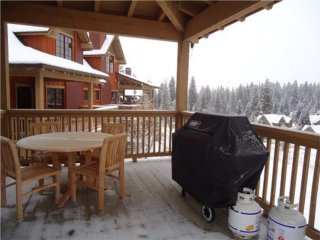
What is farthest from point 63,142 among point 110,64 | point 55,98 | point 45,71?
point 110,64

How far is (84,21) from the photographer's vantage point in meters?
4.30

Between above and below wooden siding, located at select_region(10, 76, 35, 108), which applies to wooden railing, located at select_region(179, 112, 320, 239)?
below

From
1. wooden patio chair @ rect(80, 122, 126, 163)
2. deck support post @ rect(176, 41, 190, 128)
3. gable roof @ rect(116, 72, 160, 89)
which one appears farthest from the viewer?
gable roof @ rect(116, 72, 160, 89)

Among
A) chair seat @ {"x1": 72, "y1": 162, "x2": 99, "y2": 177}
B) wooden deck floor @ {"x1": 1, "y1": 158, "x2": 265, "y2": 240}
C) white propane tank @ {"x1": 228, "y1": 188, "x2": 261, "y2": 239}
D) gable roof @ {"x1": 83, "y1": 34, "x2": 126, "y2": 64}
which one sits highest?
gable roof @ {"x1": 83, "y1": 34, "x2": 126, "y2": 64}

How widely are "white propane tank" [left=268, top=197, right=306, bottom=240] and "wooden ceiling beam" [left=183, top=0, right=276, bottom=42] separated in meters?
2.27

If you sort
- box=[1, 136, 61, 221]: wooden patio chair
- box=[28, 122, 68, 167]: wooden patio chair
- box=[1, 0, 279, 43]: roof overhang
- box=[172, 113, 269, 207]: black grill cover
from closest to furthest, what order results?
box=[172, 113, 269, 207]: black grill cover < box=[1, 136, 61, 221]: wooden patio chair < box=[28, 122, 68, 167]: wooden patio chair < box=[1, 0, 279, 43]: roof overhang

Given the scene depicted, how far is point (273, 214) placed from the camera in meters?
2.16

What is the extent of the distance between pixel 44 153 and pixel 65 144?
0.86 metres

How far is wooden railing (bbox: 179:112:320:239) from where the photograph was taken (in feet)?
7.30

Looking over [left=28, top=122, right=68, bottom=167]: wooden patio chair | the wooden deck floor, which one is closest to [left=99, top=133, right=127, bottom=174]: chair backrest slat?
the wooden deck floor

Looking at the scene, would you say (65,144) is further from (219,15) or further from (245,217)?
(219,15)

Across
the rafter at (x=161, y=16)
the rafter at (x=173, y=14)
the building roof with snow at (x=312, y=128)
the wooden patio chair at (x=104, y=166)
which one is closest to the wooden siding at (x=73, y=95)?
the rafter at (x=161, y=16)

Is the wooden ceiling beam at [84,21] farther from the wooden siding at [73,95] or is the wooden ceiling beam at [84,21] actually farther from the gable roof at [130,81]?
the gable roof at [130,81]

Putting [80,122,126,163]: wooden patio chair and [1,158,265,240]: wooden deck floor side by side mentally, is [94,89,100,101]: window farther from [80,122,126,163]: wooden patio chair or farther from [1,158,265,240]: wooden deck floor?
[1,158,265,240]: wooden deck floor
